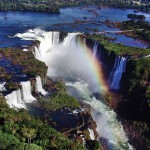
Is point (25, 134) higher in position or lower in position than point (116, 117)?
higher

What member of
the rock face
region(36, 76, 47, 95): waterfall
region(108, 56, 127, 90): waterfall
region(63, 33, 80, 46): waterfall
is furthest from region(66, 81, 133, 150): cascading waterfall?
region(63, 33, 80, 46): waterfall

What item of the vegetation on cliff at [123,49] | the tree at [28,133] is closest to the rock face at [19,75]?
the tree at [28,133]

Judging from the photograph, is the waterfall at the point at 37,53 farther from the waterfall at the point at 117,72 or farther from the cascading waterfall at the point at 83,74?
the waterfall at the point at 117,72

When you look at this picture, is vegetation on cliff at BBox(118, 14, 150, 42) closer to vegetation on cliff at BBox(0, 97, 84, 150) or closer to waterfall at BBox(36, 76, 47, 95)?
waterfall at BBox(36, 76, 47, 95)

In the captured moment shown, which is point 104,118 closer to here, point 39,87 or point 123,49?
point 39,87

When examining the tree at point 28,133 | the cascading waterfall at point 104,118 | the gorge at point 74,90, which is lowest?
the cascading waterfall at point 104,118

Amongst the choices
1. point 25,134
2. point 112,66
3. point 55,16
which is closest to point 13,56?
point 112,66

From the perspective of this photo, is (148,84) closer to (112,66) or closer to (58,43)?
(112,66)
